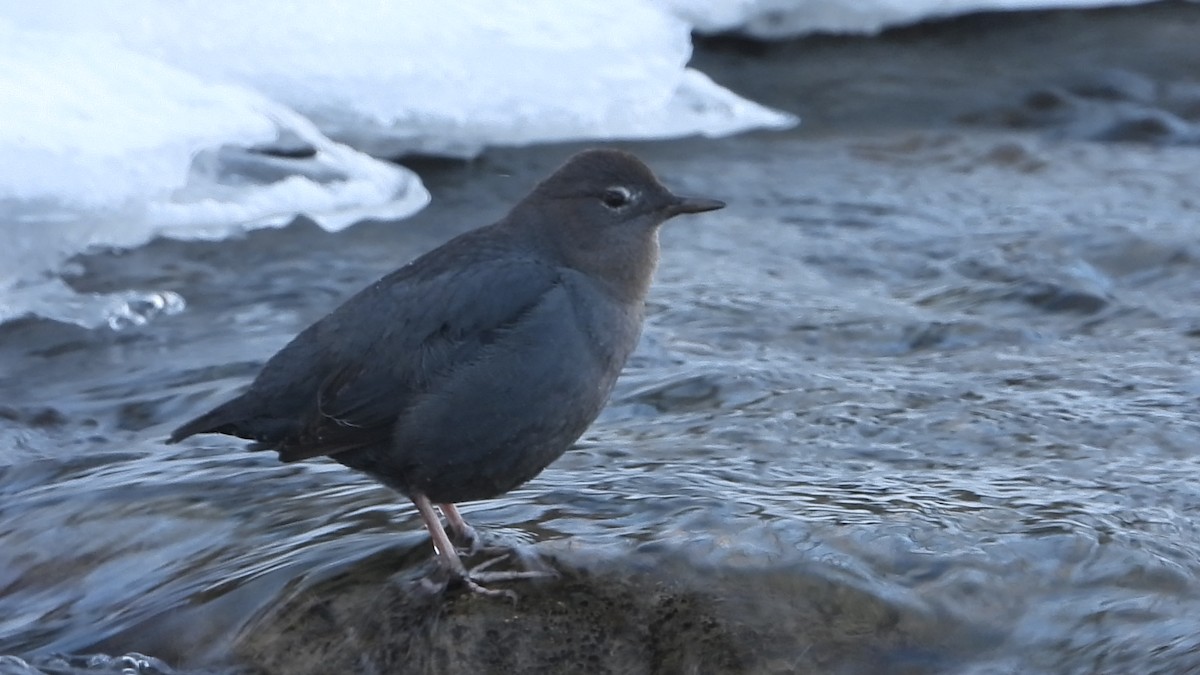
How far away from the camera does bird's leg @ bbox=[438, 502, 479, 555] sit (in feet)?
12.0

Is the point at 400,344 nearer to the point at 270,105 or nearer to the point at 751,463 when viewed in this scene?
Result: the point at 751,463

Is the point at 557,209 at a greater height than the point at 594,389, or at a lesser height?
greater

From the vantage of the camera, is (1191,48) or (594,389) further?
(1191,48)

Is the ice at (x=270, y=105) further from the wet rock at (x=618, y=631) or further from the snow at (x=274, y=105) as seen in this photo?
the wet rock at (x=618, y=631)

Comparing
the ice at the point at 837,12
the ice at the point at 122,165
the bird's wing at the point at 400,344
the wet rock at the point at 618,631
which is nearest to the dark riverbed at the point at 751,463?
the wet rock at the point at 618,631

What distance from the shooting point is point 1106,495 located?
12.4 ft

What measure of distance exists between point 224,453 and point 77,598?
82 centimetres

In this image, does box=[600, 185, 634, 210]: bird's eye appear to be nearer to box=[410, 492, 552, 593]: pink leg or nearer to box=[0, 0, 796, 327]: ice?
box=[410, 492, 552, 593]: pink leg

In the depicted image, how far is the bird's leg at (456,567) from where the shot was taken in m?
3.37

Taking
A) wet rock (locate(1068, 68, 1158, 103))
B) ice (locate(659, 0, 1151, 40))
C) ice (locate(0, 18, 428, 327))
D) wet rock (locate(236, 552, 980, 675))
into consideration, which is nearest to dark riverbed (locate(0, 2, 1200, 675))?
wet rock (locate(236, 552, 980, 675))

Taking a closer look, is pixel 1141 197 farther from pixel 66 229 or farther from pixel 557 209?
pixel 66 229

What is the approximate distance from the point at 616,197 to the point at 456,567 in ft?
3.25

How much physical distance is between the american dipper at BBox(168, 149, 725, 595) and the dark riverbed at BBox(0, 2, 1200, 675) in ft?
0.69

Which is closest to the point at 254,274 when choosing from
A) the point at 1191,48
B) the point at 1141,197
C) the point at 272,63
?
the point at 272,63
